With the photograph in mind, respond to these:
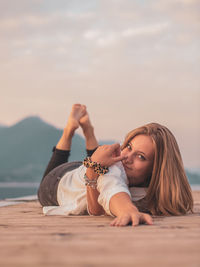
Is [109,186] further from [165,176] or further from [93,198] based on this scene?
[165,176]

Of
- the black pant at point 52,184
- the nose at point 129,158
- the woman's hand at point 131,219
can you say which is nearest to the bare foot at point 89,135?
the black pant at point 52,184

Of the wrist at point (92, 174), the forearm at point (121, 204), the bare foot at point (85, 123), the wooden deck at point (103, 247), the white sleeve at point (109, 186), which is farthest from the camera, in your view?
the bare foot at point (85, 123)

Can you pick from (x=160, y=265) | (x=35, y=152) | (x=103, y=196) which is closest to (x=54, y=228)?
(x=103, y=196)

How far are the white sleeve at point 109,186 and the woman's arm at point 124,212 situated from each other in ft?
0.12

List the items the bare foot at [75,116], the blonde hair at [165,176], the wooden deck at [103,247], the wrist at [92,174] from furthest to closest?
1. the bare foot at [75,116]
2. the blonde hair at [165,176]
3. the wrist at [92,174]
4. the wooden deck at [103,247]

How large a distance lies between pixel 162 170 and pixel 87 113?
1531 millimetres

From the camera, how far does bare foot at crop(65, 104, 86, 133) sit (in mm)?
3260

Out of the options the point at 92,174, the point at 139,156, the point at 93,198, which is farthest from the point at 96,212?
the point at 139,156

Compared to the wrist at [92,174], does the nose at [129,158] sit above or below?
above

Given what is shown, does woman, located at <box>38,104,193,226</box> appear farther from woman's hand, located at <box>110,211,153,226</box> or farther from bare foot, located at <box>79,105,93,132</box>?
bare foot, located at <box>79,105,93,132</box>

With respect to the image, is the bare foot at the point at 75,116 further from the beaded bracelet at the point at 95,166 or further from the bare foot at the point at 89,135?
the beaded bracelet at the point at 95,166

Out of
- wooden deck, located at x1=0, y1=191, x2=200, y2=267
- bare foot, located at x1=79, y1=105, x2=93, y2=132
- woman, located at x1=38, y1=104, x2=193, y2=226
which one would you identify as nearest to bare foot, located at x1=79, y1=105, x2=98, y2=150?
bare foot, located at x1=79, y1=105, x2=93, y2=132

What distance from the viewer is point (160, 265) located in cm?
82

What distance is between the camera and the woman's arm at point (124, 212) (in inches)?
60.8
